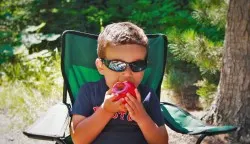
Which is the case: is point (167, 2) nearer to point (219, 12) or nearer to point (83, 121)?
point (219, 12)

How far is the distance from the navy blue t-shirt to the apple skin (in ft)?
0.80

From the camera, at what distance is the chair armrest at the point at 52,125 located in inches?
95.5

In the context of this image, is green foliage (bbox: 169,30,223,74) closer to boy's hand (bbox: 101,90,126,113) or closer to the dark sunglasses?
the dark sunglasses

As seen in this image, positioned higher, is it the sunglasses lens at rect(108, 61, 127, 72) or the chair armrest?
the sunglasses lens at rect(108, 61, 127, 72)

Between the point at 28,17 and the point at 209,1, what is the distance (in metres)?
3.60

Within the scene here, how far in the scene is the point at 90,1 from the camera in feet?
24.8


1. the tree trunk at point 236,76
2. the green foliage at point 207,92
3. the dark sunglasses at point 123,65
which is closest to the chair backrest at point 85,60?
the tree trunk at point 236,76

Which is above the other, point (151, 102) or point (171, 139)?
point (151, 102)

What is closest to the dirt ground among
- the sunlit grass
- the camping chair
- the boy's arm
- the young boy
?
the sunlit grass

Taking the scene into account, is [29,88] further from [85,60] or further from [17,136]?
[85,60]

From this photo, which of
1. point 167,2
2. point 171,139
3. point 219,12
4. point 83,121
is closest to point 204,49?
point 219,12

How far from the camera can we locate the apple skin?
2.20 metres

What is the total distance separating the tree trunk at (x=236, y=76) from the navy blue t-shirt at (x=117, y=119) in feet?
4.04

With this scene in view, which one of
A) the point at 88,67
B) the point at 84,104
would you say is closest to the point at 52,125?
the point at 84,104
